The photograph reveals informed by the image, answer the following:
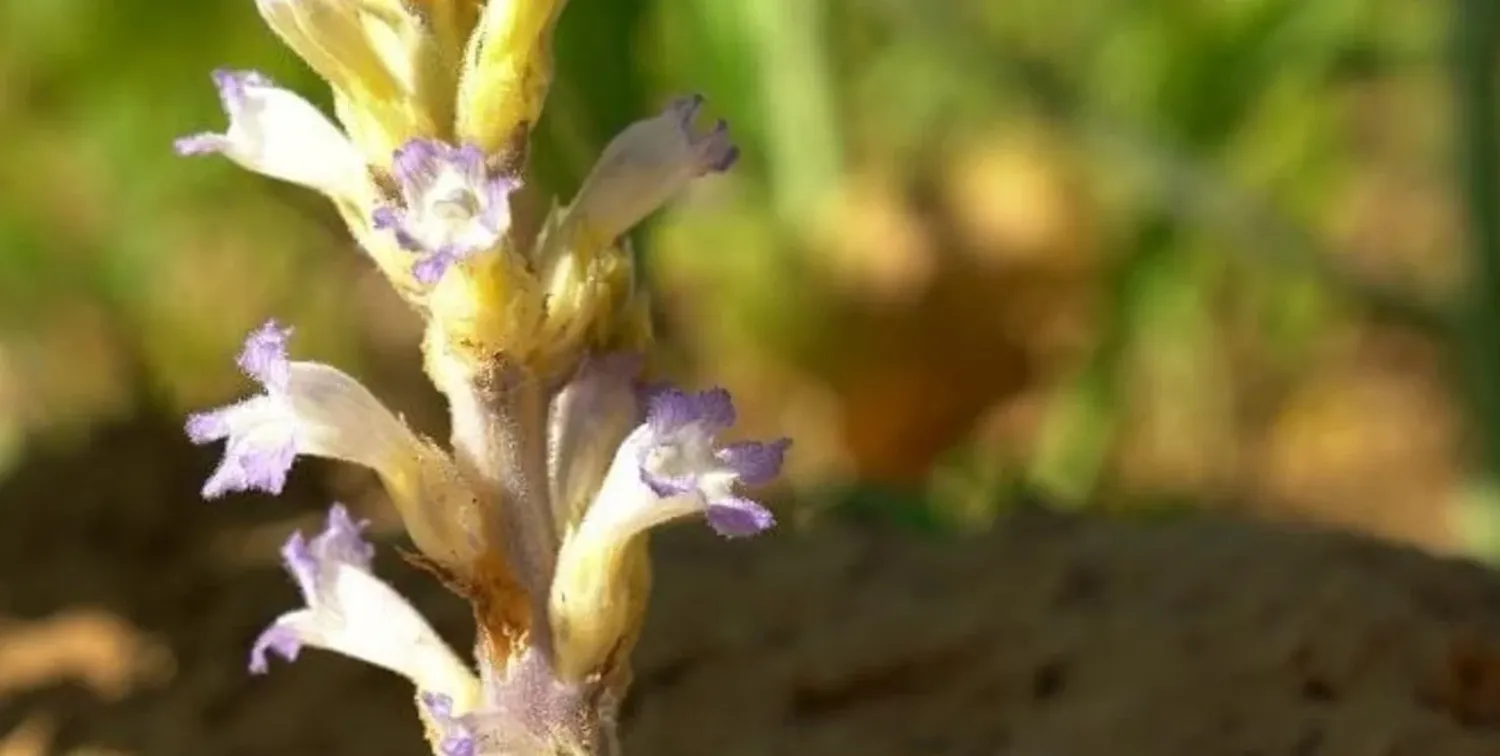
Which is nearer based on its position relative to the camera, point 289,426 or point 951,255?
point 289,426

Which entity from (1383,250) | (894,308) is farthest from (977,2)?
(1383,250)

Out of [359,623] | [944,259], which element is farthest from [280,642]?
[944,259]

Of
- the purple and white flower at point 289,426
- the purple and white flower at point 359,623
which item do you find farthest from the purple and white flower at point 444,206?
the purple and white flower at point 359,623

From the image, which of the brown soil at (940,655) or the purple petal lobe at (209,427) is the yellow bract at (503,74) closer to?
the purple petal lobe at (209,427)

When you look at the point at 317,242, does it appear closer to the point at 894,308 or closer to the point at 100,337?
the point at 100,337

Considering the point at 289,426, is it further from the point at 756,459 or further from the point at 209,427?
the point at 756,459
